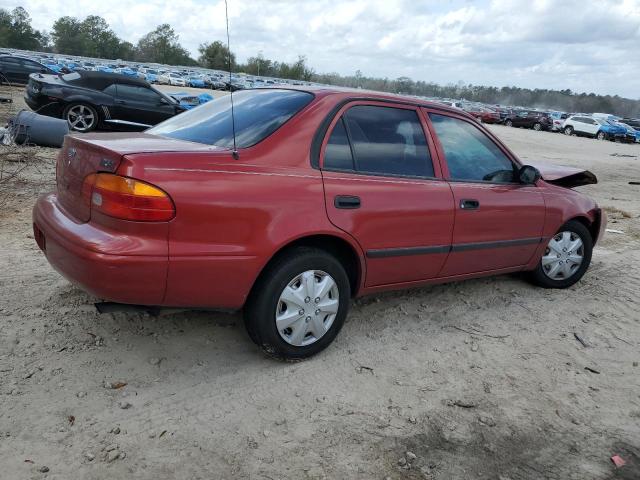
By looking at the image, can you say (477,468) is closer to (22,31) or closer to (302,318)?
(302,318)

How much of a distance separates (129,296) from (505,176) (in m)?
2.99

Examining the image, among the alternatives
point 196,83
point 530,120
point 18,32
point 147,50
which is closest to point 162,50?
point 147,50

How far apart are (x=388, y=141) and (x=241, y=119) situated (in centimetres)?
98

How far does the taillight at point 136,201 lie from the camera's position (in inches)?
104

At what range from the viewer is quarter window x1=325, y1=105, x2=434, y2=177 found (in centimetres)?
345

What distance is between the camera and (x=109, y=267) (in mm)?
2635

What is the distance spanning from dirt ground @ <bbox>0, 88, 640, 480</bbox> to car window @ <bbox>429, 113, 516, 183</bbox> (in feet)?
3.53

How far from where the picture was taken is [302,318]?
10.6 feet

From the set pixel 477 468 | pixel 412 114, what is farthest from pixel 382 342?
pixel 412 114

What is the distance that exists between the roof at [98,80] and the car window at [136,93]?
11 cm

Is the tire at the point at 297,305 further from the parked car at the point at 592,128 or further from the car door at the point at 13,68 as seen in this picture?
the parked car at the point at 592,128

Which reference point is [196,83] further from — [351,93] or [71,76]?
[351,93]

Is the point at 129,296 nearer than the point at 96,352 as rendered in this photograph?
Yes

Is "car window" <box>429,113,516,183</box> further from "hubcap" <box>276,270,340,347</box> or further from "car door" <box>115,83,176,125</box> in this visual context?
"car door" <box>115,83,176,125</box>
